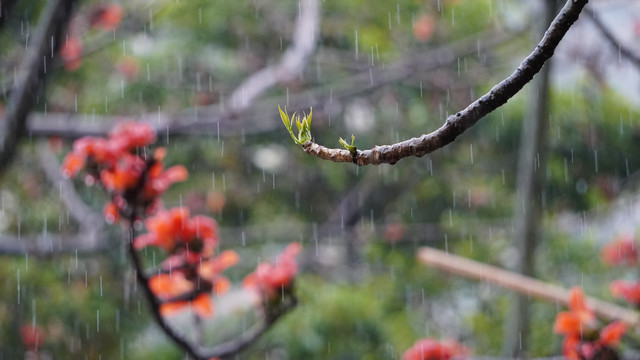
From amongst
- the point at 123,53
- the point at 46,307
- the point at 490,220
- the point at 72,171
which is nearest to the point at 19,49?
the point at 123,53

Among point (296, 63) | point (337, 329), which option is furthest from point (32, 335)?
point (296, 63)

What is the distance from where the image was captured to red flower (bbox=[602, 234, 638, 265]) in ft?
6.61

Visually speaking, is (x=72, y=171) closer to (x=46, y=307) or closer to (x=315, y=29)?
(x=315, y=29)

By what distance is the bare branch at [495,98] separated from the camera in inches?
9.7

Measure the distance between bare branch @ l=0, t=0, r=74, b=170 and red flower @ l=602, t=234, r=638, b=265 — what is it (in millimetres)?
1796

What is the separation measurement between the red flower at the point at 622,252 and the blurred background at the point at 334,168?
0.09 m

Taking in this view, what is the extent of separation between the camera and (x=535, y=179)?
918mm

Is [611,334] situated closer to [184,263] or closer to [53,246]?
[184,263]

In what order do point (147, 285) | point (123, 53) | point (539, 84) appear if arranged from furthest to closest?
point (123, 53) < point (539, 84) < point (147, 285)

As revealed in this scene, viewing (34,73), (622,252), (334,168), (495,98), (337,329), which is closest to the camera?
(495,98)

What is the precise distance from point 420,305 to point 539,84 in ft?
6.17

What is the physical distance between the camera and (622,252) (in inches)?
79.8

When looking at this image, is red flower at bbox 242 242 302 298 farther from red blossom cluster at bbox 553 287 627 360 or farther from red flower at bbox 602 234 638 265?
red flower at bbox 602 234 638 265

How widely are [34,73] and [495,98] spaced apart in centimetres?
96
